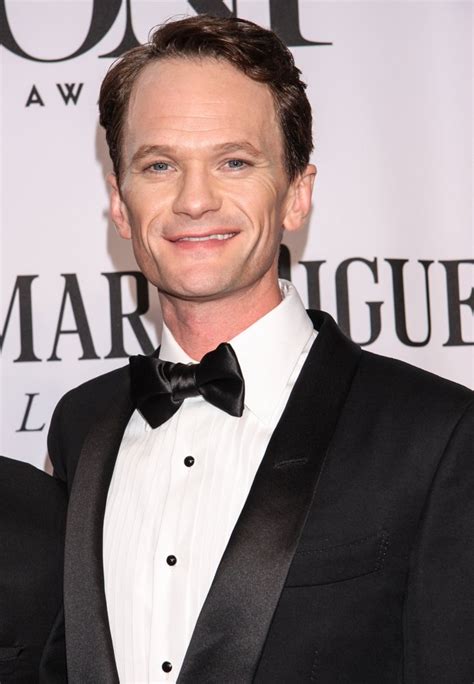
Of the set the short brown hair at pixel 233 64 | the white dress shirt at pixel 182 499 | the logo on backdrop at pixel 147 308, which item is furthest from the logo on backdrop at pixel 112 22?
the white dress shirt at pixel 182 499

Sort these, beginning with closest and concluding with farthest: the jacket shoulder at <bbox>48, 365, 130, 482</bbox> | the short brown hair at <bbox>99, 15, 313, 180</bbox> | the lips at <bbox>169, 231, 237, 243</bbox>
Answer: the lips at <bbox>169, 231, 237, 243</bbox> → the short brown hair at <bbox>99, 15, 313, 180</bbox> → the jacket shoulder at <bbox>48, 365, 130, 482</bbox>

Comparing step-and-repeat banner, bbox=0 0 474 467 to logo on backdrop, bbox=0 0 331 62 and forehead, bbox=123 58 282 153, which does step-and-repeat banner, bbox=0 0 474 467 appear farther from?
forehead, bbox=123 58 282 153

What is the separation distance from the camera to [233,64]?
1.76m

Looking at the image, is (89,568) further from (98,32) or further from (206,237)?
(98,32)

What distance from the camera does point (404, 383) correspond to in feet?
5.35

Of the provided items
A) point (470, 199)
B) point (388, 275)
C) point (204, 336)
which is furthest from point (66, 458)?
point (470, 199)

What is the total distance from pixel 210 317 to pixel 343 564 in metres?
0.46

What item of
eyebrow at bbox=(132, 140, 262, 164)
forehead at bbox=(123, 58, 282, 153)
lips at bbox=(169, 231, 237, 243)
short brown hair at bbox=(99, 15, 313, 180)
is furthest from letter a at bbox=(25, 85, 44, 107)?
lips at bbox=(169, 231, 237, 243)

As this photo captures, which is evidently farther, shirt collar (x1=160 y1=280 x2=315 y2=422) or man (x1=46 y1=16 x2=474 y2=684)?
shirt collar (x1=160 y1=280 x2=315 y2=422)

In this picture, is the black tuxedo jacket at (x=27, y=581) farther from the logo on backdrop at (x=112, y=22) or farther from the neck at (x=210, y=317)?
the logo on backdrop at (x=112, y=22)

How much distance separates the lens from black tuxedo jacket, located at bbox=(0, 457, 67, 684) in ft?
5.40

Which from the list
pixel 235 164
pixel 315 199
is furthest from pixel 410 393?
pixel 315 199

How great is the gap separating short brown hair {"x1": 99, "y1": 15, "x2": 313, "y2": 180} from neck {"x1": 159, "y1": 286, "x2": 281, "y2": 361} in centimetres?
23

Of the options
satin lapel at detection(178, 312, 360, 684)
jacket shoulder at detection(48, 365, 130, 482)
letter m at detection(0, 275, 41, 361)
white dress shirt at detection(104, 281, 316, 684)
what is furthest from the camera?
letter m at detection(0, 275, 41, 361)
